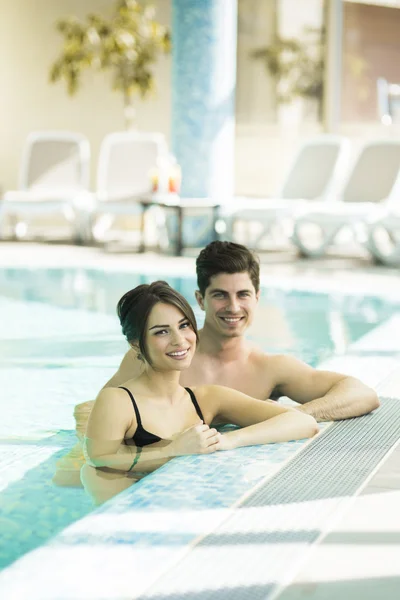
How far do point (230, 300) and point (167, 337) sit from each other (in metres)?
0.50

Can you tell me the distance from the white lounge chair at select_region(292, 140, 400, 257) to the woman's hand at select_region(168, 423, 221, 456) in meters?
6.31

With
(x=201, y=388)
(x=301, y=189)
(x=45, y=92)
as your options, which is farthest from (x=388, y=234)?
(x=201, y=388)

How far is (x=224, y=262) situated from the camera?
3.24 metres

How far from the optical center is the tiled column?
33.1 ft

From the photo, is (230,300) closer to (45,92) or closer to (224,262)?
(224,262)

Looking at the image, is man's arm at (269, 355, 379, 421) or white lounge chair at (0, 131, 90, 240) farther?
white lounge chair at (0, 131, 90, 240)

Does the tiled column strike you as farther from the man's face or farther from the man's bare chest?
the man's face

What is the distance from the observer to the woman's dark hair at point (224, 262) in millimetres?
3236

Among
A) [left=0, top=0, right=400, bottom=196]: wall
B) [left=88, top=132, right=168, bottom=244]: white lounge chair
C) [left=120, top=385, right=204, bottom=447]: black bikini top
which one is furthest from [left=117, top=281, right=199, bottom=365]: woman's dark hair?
[left=0, top=0, right=400, bottom=196]: wall

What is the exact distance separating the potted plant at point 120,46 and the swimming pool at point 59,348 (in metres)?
3.96

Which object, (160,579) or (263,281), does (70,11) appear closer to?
(263,281)

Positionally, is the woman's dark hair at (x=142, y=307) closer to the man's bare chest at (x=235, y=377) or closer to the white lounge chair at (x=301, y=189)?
the man's bare chest at (x=235, y=377)

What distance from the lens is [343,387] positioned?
345 centimetres

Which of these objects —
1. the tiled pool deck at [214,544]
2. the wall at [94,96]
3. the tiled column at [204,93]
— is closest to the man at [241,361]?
the tiled pool deck at [214,544]
